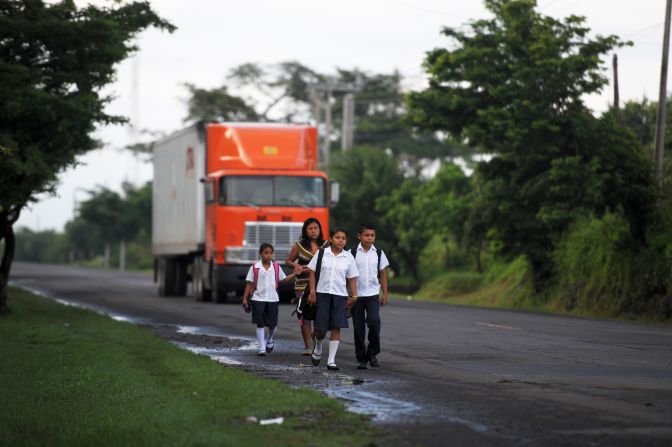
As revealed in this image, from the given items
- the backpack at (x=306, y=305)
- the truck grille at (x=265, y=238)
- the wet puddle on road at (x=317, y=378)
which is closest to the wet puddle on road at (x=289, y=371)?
the wet puddle on road at (x=317, y=378)

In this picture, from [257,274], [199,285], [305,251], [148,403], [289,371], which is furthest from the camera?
[199,285]

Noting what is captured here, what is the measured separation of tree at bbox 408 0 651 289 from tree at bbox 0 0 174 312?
37.5 ft

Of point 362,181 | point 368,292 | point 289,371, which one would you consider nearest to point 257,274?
point 368,292

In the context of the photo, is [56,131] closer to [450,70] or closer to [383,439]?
[450,70]

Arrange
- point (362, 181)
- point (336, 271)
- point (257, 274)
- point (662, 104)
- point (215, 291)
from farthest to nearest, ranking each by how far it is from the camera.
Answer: point (362, 181), point (215, 291), point (662, 104), point (257, 274), point (336, 271)

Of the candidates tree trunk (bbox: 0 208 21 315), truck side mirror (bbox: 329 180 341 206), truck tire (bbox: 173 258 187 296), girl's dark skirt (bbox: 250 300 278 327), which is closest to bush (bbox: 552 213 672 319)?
truck side mirror (bbox: 329 180 341 206)

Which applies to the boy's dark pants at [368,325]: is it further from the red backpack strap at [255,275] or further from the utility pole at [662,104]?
the utility pole at [662,104]

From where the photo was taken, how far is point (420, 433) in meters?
10.4

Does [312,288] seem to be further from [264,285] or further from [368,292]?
[264,285]

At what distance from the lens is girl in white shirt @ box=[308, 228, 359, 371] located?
1614 cm

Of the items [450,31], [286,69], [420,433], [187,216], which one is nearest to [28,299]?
[187,216]

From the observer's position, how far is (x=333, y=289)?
16.2m

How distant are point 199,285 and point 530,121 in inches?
390

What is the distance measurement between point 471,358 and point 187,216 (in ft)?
69.6
